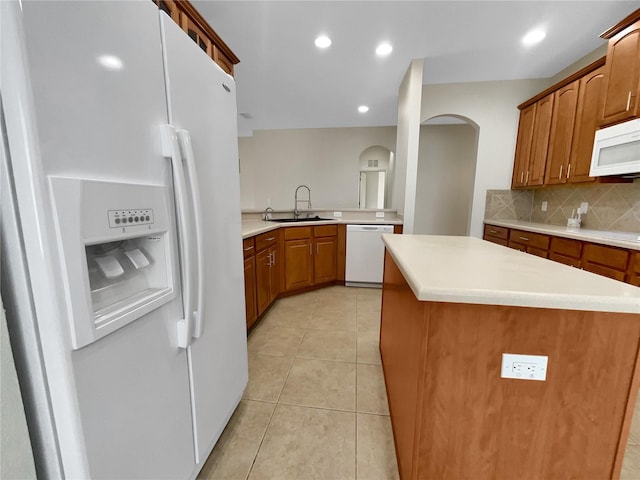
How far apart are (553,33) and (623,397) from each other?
Answer: 321cm

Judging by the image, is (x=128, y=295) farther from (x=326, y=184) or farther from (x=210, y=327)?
(x=326, y=184)

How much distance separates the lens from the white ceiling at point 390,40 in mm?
2043

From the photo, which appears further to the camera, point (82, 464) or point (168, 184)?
point (168, 184)

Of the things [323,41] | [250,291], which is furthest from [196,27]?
[250,291]

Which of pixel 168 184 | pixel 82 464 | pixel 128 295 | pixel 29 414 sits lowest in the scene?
pixel 82 464

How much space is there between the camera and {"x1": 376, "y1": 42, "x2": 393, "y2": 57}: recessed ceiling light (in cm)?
253

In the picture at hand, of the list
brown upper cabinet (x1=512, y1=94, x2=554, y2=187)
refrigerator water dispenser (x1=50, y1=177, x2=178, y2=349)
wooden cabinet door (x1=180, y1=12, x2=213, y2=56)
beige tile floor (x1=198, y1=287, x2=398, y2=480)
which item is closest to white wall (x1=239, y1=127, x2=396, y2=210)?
brown upper cabinet (x1=512, y1=94, x2=554, y2=187)

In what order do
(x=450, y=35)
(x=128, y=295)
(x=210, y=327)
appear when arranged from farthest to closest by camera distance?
(x=450, y=35), (x=210, y=327), (x=128, y=295)

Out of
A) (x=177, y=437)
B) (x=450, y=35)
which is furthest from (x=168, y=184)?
(x=450, y=35)

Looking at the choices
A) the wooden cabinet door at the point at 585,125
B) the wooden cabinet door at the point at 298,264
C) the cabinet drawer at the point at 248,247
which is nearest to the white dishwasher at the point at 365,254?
the wooden cabinet door at the point at 298,264

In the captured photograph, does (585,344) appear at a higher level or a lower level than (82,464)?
higher

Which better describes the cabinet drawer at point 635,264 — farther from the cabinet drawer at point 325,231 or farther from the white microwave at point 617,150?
the cabinet drawer at point 325,231

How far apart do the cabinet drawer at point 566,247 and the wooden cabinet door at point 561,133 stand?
82 cm

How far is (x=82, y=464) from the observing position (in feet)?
1.84
